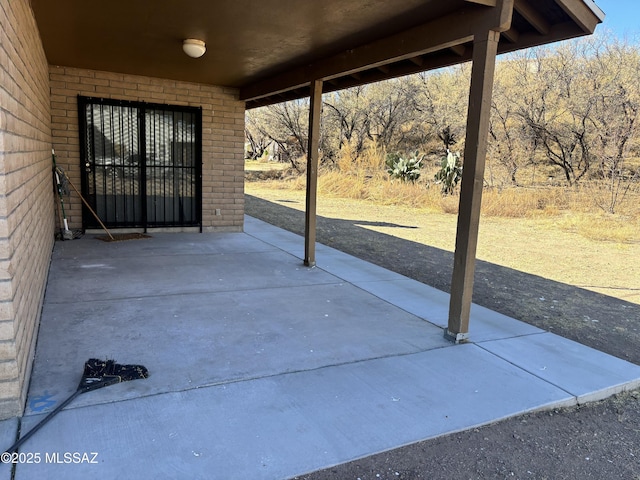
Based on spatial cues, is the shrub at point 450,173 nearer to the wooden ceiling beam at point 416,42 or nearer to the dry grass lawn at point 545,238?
the dry grass lawn at point 545,238

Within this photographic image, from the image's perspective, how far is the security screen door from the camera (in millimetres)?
7965

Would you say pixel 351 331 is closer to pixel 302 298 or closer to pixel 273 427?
pixel 302 298

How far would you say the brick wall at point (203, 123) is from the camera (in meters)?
7.63

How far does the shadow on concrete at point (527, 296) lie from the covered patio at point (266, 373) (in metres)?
0.46

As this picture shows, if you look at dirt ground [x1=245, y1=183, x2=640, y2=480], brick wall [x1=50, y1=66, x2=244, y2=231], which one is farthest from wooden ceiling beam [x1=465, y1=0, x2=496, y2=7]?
brick wall [x1=50, y1=66, x2=244, y2=231]

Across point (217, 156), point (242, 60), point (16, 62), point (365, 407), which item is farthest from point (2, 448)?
point (217, 156)

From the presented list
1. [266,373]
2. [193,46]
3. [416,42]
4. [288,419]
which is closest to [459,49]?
[416,42]

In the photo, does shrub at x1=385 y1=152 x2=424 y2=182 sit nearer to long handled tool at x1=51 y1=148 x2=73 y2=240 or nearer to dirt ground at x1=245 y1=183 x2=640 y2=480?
dirt ground at x1=245 y1=183 x2=640 y2=480

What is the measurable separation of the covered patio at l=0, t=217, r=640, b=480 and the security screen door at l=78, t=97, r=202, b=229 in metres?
2.73

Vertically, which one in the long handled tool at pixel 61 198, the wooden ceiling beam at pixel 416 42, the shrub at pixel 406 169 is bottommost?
the long handled tool at pixel 61 198

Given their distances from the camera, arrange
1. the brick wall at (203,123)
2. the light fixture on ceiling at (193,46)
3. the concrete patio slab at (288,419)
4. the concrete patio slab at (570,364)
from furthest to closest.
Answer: the brick wall at (203,123), the light fixture on ceiling at (193,46), the concrete patio slab at (570,364), the concrete patio slab at (288,419)

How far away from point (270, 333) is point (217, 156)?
555 centimetres

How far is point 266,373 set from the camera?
329 centimetres

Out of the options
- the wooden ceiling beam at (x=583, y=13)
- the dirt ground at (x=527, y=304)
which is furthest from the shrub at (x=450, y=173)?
the wooden ceiling beam at (x=583, y=13)
